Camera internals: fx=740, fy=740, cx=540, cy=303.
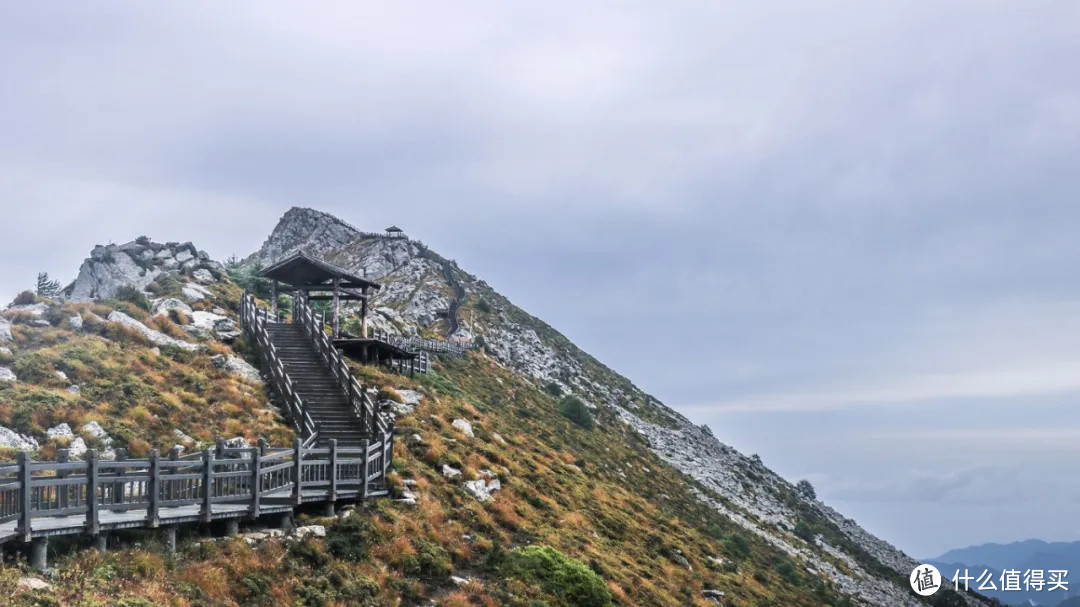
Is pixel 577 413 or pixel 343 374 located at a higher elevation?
pixel 577 413

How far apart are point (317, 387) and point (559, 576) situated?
14.1 m

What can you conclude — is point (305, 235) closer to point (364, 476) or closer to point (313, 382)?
point (313, 382)

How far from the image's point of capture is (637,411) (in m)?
76.8

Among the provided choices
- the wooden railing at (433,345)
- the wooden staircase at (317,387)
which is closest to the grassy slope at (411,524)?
the wooden staircase at (317,387)

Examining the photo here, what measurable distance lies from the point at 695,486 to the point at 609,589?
3361 centimetres

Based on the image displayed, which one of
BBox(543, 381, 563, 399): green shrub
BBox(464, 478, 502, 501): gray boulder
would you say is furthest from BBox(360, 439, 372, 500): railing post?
BBox(543, 381, 563, 399): green shrub

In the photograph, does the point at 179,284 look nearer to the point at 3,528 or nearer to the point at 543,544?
the point at 543,544

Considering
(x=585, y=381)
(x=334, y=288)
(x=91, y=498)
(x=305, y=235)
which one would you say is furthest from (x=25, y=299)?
(x=305, y=235)

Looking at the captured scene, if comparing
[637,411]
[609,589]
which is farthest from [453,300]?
[609,589]

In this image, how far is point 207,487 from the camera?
1531cm

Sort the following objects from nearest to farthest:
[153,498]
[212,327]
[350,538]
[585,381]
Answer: [153,498]
[350,538]
[212,327]
[585,381]

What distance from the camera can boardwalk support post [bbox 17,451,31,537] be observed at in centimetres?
1177

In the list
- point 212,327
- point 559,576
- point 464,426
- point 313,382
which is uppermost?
point 212,327

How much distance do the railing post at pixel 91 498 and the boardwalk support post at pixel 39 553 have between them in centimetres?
78
